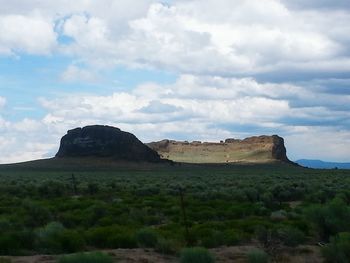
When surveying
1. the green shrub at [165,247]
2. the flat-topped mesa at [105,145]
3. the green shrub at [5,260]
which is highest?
the flat-topped mesa at [105,145]

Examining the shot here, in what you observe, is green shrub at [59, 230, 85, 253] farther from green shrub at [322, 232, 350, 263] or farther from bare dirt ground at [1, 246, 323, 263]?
green shrub at [322, 232, 350, 263]

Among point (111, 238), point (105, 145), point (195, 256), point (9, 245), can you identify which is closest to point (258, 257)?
point (195, 256)

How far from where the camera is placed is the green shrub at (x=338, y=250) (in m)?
16.4

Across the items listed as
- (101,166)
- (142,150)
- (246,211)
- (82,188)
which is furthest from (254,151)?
(246,211)

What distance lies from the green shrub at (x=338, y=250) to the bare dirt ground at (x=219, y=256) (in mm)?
521

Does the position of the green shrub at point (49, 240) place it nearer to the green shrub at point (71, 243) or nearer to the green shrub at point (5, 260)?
the green shrub at point (71, 243)

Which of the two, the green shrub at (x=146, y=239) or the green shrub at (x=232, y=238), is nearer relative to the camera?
the green shrub at (x=146, y=239)

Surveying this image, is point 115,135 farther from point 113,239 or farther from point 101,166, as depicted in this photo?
point 113,239

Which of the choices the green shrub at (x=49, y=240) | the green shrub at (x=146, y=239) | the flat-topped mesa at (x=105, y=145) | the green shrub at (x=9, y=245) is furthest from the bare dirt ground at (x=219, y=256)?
the flat-topped mesa at (x=105, y=145)

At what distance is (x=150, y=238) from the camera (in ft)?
→ 62.6

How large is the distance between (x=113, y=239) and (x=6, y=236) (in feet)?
9.55

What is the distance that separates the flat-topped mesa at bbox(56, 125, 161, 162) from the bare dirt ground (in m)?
138

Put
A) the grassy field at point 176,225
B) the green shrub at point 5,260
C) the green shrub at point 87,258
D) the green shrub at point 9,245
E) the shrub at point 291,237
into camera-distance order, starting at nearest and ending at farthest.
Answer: the green shrub at point 87,258
the green shrub at point 5,260
the green shrub at point 9,245
the grassy field at point 176,225
the shrub at point 291,237

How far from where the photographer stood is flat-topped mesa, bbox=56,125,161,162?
158750 mm
